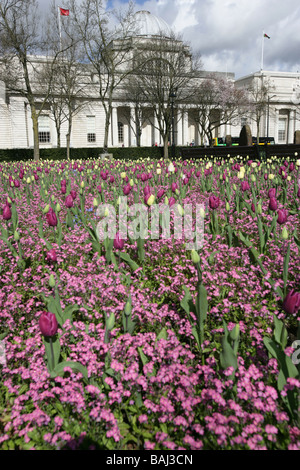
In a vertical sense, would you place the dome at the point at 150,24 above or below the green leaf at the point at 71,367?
above

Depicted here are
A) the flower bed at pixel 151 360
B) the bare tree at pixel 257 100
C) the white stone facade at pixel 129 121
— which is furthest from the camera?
the bare tree at pixel 257 100

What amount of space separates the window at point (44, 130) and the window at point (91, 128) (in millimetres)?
5866

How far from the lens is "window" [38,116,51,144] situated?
47.2 meters

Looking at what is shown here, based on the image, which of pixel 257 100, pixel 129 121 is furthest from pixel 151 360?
pixel 257 100

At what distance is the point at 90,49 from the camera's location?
24703mm

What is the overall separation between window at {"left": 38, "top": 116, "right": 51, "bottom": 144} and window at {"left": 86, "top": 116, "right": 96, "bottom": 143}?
231 inches

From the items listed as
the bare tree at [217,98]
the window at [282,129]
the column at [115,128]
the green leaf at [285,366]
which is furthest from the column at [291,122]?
the green leaf at [285,366]

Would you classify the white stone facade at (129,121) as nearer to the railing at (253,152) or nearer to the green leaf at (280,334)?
the railing at (253,152)

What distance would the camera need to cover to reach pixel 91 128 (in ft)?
169

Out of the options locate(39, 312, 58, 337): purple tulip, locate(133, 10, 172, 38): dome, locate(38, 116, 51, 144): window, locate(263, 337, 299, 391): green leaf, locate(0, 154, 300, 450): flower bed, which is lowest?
locate(0, 154, 300, 450): flower bed

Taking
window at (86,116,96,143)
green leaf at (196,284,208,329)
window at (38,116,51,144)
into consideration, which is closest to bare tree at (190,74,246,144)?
window at (86,116,96,143)

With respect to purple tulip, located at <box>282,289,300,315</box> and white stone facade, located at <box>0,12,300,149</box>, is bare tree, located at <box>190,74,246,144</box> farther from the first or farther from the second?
purple tulip, located at <box>282,289,300,315</box>

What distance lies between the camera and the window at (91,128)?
51.1 meters

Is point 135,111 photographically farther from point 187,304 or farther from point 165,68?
point 187,304
